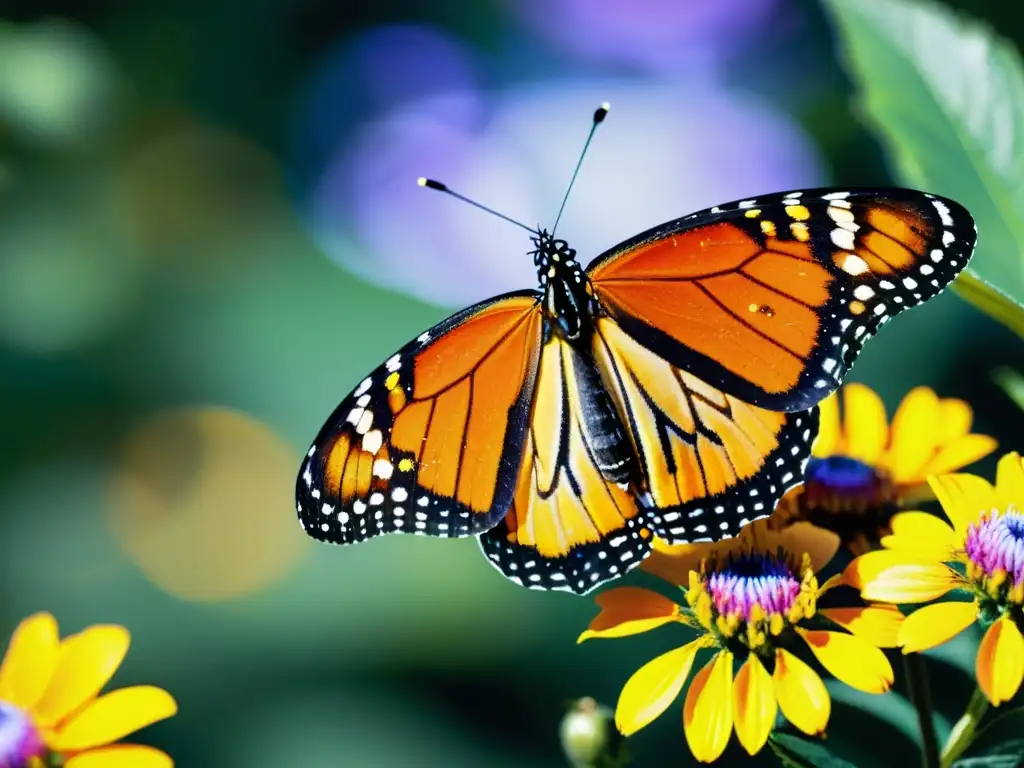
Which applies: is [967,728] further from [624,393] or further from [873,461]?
[624,393]

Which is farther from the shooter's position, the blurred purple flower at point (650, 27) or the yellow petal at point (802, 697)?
the blurred purple flower at point (650, 27)

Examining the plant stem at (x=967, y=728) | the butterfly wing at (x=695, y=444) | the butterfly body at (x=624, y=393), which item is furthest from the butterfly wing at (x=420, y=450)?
the plant stem at (x=967, y=728)

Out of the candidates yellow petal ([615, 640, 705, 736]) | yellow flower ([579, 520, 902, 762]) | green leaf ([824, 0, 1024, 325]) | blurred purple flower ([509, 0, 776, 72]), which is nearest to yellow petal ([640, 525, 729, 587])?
yellow flower ([579, 520, 902, 762])

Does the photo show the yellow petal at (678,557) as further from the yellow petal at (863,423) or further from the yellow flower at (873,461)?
the yellow petal at (863,423)

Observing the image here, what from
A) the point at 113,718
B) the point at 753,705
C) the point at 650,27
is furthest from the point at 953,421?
the point at 650,27

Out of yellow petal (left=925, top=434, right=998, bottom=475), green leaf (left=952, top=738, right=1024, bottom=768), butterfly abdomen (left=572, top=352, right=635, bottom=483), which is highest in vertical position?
butterfly abdomen (left=572, top=352, right=635, bottom=483)

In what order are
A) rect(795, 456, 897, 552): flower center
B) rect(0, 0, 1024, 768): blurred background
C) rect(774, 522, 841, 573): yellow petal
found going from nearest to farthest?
1. rect(774, 522, 841, 573): yellow petal
2. rect(795, 456, 897, 552): flower center
3. rect(0, 0, 1024, 768): blurred background

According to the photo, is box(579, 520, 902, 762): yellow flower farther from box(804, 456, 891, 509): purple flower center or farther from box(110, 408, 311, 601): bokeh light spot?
box(110, 408, 311, 601): bokeh light spot
